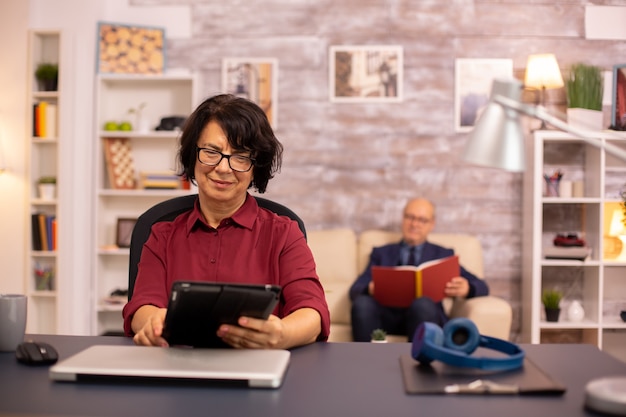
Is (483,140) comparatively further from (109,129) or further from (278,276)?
(109,129)

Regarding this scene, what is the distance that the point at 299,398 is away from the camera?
1299 mm

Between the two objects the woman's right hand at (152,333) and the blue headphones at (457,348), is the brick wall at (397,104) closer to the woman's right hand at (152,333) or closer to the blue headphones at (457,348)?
the woman's right hand at (152,333)

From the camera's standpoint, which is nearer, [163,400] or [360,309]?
[163,400]

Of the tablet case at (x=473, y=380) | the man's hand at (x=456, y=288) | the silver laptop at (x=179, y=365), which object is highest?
the silver laptop at (x=179, y=365)

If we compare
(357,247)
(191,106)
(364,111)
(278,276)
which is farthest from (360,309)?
(278,276)

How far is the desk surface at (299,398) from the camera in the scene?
4.03 ft

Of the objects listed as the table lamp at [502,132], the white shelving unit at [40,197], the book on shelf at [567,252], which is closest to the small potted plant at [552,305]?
the book on shelf at [567,252]

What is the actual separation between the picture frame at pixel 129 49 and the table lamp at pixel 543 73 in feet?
7.76

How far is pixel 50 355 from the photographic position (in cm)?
153

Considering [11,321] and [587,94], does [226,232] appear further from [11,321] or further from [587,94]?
[587,94]

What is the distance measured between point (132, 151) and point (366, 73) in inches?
64.5

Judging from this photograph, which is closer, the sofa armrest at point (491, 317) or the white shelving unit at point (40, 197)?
the sofa armrest at point (491, 317)

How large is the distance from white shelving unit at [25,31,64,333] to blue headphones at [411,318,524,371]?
A: 3.83 meters

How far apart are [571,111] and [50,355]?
13.5 ft
